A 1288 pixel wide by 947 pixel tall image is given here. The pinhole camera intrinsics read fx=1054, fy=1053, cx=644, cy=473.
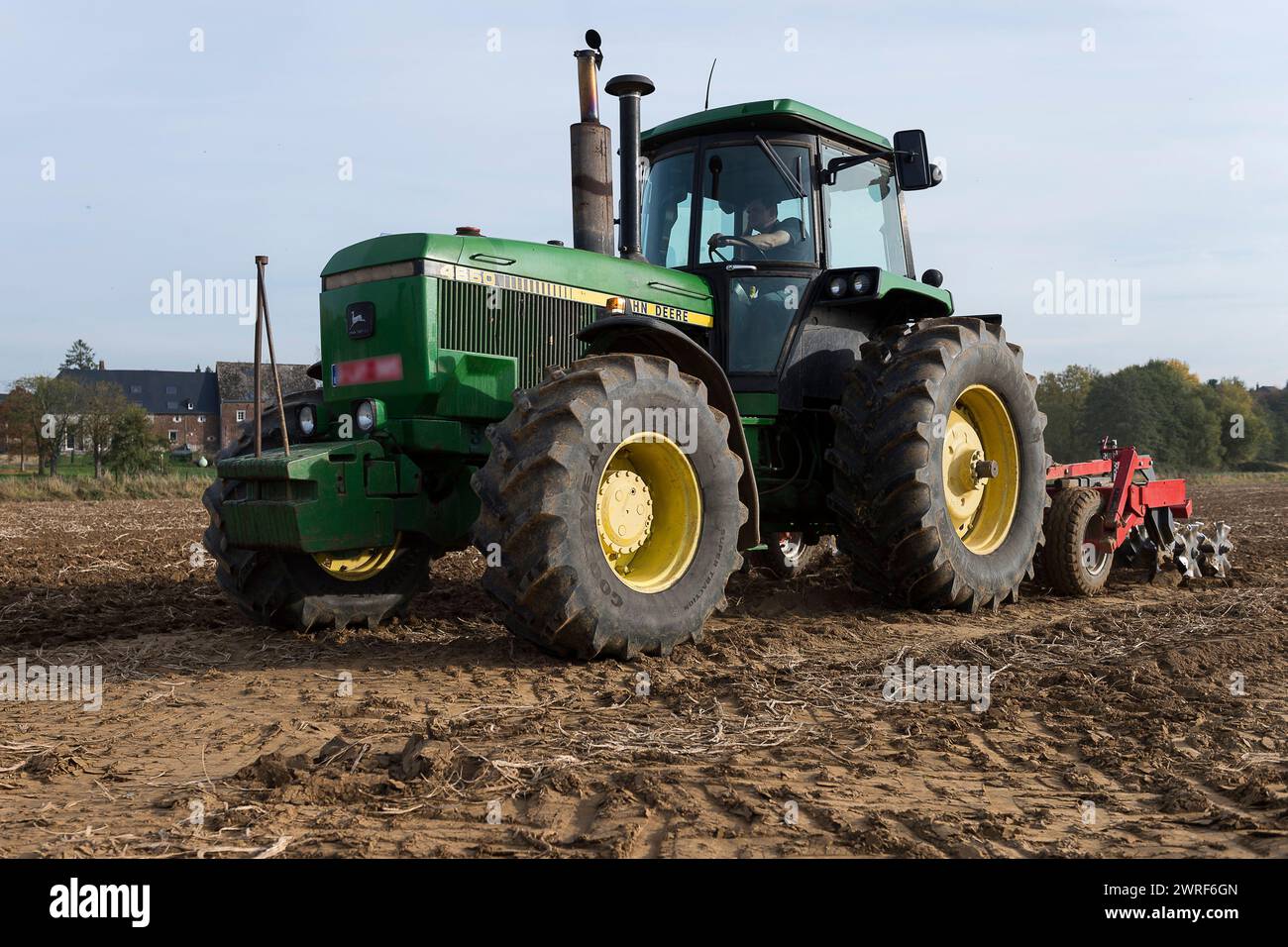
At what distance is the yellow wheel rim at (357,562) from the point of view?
20.0 feet

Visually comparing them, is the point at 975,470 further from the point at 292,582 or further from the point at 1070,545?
the point at 292,582

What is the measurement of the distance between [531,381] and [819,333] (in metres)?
2.19

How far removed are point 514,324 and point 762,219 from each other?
205cm

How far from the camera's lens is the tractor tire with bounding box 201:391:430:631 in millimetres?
6059

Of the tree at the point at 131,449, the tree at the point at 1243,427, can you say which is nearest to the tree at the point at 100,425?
the tree at the point at 131,449

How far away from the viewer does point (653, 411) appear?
5.44 meters

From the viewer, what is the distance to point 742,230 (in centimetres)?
725

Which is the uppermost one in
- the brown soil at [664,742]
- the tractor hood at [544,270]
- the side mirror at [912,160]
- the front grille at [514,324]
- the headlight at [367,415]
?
the side mirror at [912,160]

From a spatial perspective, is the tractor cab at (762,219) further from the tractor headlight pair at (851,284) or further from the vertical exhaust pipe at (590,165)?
the vertical exhaust pipe at (590,165)

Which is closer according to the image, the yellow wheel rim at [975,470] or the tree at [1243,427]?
the yellow wheel rim at [975,470]

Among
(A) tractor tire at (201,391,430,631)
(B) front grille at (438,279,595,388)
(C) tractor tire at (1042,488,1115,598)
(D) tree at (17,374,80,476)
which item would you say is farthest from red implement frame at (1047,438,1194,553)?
(D) tree at (17,374,80,476)

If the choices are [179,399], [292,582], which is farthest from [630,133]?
[179,399]

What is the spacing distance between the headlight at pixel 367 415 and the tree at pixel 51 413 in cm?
3819

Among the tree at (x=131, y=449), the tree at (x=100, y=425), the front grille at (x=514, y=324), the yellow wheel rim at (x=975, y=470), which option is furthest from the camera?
the tree at (x=100, y=425)
